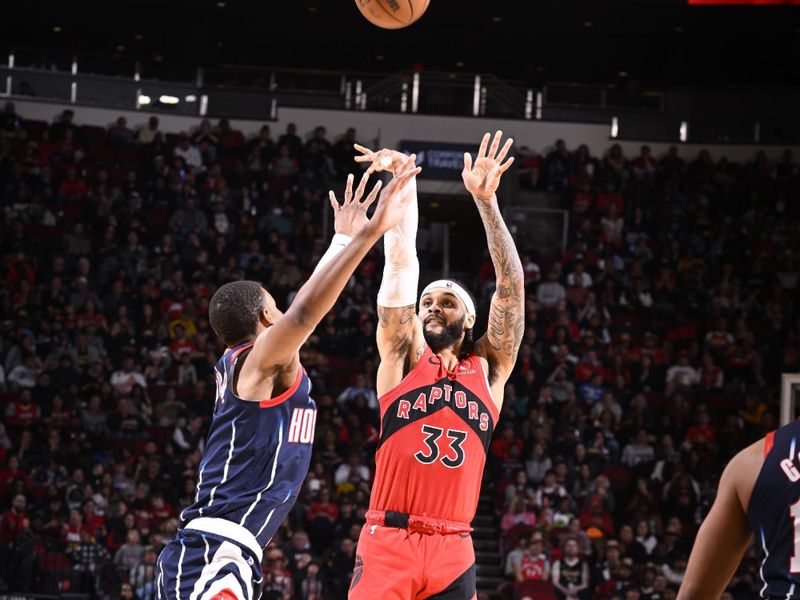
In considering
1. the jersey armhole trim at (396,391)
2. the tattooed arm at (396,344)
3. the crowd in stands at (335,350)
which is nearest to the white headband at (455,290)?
the tattooed arm at (396,344)

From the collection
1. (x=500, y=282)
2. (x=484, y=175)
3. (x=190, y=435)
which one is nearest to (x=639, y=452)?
(x=190, y=435)

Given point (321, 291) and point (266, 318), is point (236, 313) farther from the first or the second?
point (321, 291)

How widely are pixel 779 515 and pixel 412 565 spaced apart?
233 centimetres

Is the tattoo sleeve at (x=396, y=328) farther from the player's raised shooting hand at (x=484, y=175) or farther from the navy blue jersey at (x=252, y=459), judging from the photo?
the navy blue jersey at (x=252, y=459)

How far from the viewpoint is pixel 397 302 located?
586cm

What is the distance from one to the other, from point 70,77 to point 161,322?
21.5 feet

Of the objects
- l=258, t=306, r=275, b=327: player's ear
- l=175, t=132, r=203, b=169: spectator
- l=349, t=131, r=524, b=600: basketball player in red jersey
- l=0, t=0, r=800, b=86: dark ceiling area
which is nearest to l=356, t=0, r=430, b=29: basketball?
l=349, t=131, r=524, b=600: basketball player in red jersey

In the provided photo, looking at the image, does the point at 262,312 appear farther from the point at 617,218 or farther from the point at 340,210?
the point at 617,218

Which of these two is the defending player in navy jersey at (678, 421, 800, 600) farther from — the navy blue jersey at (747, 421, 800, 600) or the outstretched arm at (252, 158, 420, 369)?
the outstretched arm at (252, 158, 420, 369)

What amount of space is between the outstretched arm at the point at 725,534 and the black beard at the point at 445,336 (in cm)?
264

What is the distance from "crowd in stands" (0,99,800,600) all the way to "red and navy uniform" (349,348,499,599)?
691 cm

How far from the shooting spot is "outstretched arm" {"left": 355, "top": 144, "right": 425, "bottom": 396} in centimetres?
586

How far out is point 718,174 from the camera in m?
20.5

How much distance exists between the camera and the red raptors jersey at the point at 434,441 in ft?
18.3
